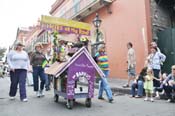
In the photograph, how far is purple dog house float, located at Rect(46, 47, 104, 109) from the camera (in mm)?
6930

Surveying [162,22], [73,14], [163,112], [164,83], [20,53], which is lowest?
[163,112]

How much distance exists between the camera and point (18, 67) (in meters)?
8.34

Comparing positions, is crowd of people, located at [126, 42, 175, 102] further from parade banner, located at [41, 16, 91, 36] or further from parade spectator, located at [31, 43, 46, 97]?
parade banner, located at [41, 16, 91, 36]

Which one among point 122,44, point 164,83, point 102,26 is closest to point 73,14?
point 102,26

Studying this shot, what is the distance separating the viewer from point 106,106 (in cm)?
735

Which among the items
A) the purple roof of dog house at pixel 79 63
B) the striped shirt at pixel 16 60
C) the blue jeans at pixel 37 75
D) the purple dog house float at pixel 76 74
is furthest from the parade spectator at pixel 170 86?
the striped shirt at pixel 16 60

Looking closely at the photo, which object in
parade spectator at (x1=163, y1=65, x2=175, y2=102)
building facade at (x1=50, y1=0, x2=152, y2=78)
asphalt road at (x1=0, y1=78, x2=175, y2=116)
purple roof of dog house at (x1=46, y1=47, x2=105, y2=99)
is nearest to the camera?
asphalt road at (x1=0, y1=78, x2=175, y2=116)

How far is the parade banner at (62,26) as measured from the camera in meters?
10.4

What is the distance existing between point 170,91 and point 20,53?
13.9 ft

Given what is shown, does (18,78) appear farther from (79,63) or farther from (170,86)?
(170,86)

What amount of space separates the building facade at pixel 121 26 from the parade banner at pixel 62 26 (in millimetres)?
2981

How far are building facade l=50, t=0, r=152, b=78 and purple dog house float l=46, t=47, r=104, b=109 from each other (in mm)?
6296

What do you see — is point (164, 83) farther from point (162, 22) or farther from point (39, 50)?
point (162, 22)

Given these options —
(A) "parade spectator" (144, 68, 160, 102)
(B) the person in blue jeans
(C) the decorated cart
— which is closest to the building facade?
(B) the person in blue jeans
